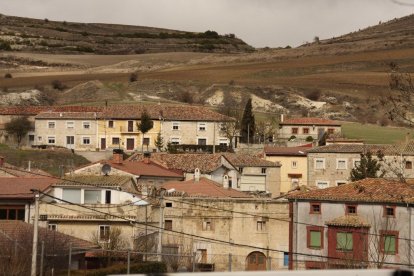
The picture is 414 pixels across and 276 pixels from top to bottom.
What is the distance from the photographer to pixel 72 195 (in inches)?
2030

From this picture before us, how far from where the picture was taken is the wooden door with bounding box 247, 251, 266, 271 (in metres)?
49.5

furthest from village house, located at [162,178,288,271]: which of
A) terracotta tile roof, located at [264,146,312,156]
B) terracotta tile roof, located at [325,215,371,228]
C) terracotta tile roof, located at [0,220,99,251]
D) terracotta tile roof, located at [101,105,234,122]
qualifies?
terracotta tile roof, located at [101,105,234,122]

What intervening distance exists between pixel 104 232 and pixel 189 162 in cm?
2636

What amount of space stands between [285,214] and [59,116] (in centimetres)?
5296

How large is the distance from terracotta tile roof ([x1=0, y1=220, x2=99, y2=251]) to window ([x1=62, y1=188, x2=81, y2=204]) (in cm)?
749

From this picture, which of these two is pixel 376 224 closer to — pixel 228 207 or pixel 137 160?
pixel 228 207

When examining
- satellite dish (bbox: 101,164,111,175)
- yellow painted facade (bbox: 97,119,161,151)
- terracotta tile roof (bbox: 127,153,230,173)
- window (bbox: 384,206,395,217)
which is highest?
yellow painted facade (bbox: 97,119,161,151)

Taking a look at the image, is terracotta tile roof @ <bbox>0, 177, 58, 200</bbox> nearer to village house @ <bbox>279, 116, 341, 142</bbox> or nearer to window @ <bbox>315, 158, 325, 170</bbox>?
window @ <bbox>315, 158, 325, 170</bbox>

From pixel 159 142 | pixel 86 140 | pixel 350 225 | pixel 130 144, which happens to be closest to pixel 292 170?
pixel 159 142

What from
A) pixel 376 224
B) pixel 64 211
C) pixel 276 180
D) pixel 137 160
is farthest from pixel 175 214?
pixel 276 180

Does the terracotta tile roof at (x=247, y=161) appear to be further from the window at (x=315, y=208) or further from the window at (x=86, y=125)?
the window at (x=315, y=208)

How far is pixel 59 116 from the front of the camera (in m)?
103

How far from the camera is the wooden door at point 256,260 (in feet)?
163

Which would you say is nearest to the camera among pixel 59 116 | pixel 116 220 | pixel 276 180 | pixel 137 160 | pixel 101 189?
pixel 116 220
